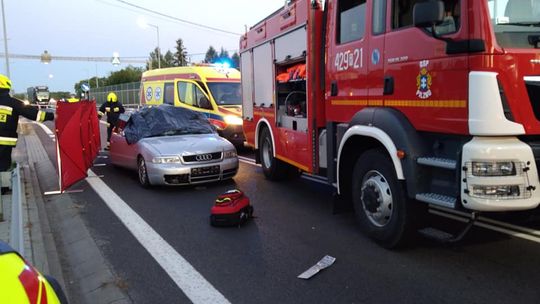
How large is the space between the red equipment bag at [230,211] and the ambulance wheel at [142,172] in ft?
8.81

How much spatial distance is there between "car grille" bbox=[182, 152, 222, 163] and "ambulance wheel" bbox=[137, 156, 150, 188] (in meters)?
0.78

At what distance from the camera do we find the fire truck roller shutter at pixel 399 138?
4.32 m

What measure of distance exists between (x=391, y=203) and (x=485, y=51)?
174 cm

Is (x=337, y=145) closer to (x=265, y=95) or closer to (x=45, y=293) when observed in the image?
(x=265, y=95)

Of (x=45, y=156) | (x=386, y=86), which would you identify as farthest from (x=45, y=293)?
(x=45, y=156)

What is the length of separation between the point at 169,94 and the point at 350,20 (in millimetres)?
11004

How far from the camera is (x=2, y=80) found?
6.95 metres

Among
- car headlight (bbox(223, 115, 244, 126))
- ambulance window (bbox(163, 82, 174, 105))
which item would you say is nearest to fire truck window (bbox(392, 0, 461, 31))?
car headlight (bbox(223, 115, 244, 126))

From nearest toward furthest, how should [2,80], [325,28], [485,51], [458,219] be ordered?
1. [485,51]
2. [458,219]
3. [325,28]
4. [2,80]

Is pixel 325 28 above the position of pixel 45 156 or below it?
above

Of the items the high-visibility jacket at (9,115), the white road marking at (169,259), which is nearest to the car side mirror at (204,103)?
the white road marking at (169,259)

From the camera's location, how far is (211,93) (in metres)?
14.3

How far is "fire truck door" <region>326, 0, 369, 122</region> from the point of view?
5.24 meters

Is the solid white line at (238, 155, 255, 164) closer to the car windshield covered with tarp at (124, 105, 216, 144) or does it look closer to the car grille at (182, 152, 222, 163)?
the car windshield covered with tarp at (124, 105, 216, 144)
